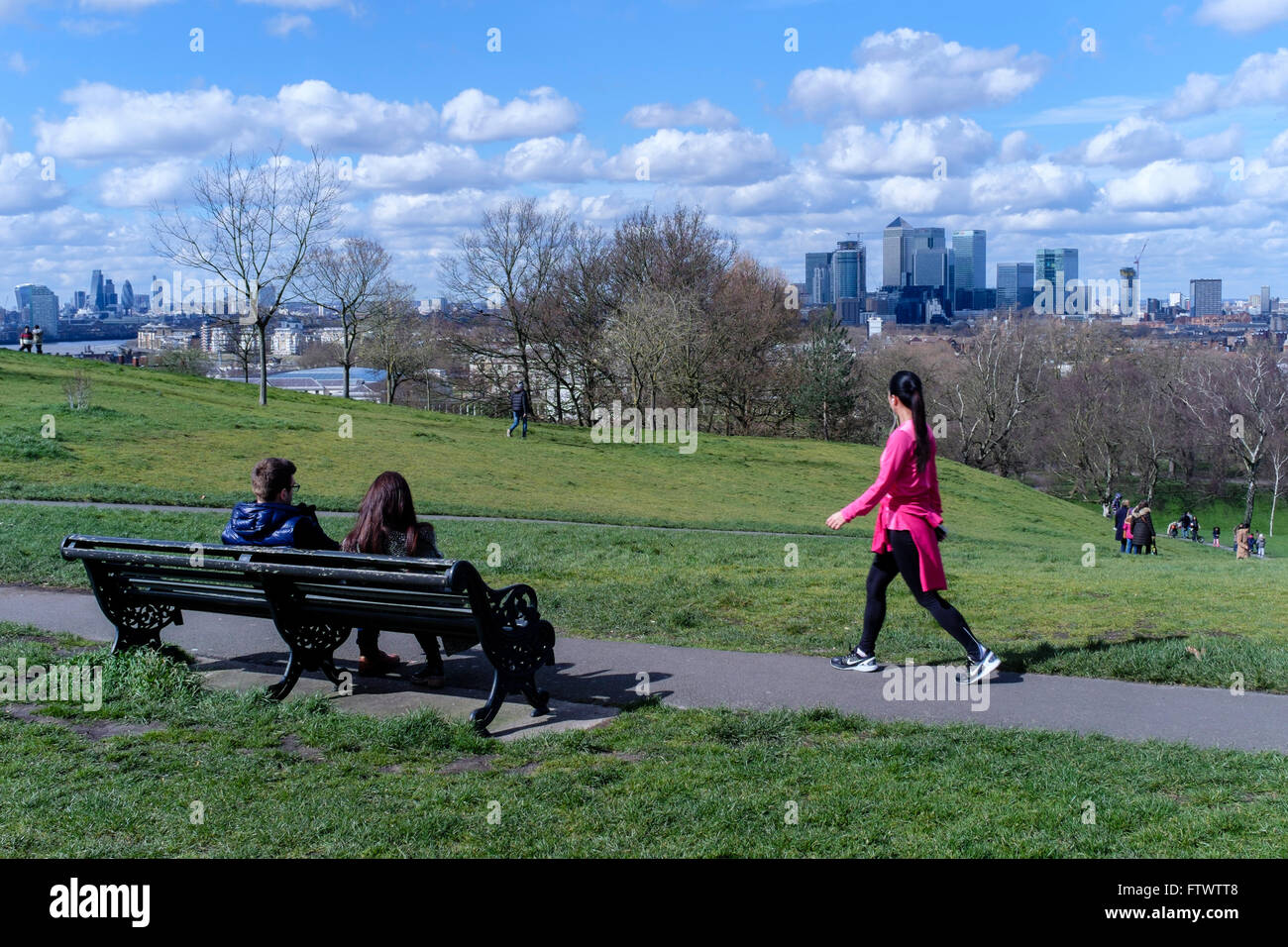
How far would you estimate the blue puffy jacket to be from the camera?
258 inches

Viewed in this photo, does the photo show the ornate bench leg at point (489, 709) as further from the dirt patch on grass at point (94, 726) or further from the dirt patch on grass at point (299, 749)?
the dirt patch on grass at point (94, 726)

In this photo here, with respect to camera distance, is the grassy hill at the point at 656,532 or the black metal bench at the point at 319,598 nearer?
the black metal bench at the point at 319,598

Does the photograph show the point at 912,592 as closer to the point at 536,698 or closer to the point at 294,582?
the point at 536,698

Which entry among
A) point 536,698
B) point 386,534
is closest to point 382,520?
point 386,534

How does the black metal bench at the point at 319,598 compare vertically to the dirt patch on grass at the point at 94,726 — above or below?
above

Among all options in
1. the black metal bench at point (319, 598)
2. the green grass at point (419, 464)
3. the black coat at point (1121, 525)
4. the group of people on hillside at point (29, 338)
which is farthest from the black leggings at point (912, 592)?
the group of people on hillside at point (29, 338)

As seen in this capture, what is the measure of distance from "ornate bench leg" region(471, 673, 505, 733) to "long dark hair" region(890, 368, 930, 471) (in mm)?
2795

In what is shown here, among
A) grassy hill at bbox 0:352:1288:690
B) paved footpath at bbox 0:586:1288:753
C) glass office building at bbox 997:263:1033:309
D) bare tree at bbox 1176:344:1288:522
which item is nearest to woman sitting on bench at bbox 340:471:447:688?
paved footpath at bbox 0:586:1288:753

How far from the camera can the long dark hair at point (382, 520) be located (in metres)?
6.64

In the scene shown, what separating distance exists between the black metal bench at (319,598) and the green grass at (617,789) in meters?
0.48

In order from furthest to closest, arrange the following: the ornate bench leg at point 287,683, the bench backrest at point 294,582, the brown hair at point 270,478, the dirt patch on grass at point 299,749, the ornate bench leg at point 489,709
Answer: the brown hair at point 270,478 → the ornate bench leg at point 287,683 → the bench backrest at point 294,582 → the ornate bench leg at point 489,709 → the dirt patch on grass at point 299,749

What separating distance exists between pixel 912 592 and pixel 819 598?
8.75 ft

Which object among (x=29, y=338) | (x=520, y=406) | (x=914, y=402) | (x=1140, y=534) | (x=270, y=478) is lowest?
(x=1140, y=534)

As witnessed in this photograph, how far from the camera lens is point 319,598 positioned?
6141 mm
